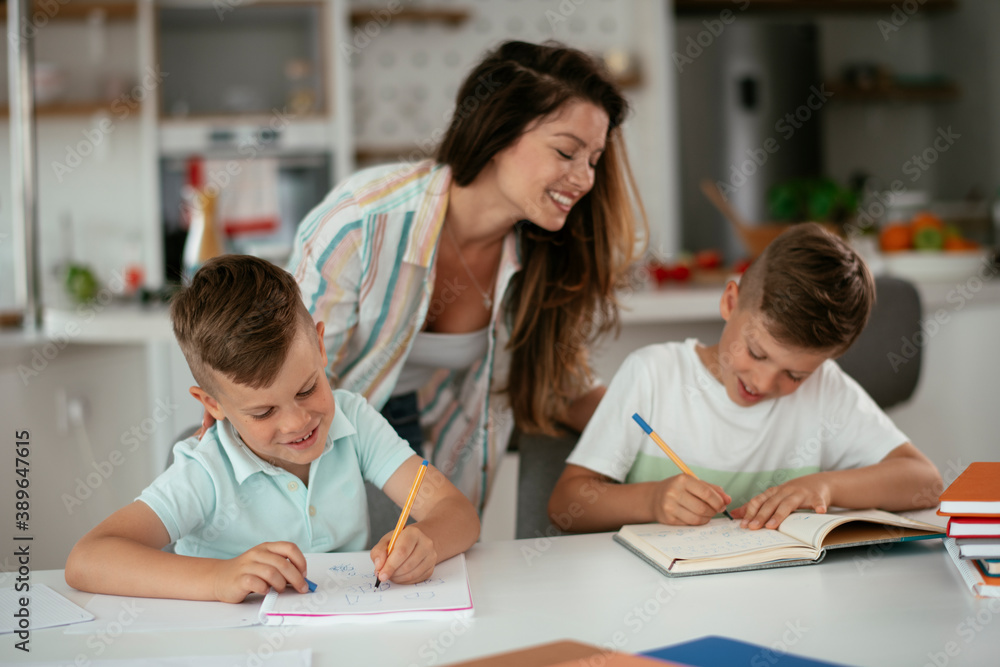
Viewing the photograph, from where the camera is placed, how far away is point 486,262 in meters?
1.55

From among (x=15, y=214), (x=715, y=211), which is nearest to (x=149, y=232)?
(x=15, y=214)

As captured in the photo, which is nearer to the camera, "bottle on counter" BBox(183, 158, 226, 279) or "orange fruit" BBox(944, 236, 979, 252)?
"bottle on counter" BBox(183, 158, 226, 279)

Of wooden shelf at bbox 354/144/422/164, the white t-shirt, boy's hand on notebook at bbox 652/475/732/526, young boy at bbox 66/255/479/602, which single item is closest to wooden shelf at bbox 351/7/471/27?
wooden shelf at bbox 354/144/422/164

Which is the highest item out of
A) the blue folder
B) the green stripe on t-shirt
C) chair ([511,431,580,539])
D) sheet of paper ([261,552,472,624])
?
the blue folder

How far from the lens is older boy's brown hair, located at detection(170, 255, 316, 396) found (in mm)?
Result: 937

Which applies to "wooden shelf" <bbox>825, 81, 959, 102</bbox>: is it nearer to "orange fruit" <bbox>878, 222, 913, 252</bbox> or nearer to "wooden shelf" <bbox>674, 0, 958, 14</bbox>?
"wooden shelf" <bbox>674, 0, 958, 14</bbox>

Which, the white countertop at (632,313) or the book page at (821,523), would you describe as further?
the white countertop at (632,313)

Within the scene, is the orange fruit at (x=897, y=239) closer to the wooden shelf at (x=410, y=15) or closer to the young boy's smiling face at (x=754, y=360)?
the young boy's smiling face at (x=754, y=360)

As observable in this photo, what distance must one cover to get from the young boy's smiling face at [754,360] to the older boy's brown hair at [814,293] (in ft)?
0.05

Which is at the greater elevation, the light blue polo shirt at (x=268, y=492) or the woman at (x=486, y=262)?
the woman at (x=486, y=262)

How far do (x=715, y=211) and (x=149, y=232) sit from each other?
9.00ft

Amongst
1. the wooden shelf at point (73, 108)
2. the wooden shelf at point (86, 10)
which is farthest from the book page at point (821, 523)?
the wooden shelf at point (86, 10)

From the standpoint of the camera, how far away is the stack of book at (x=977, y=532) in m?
0.85

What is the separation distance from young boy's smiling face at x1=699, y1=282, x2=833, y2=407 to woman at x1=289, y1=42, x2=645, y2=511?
0.30 metres
